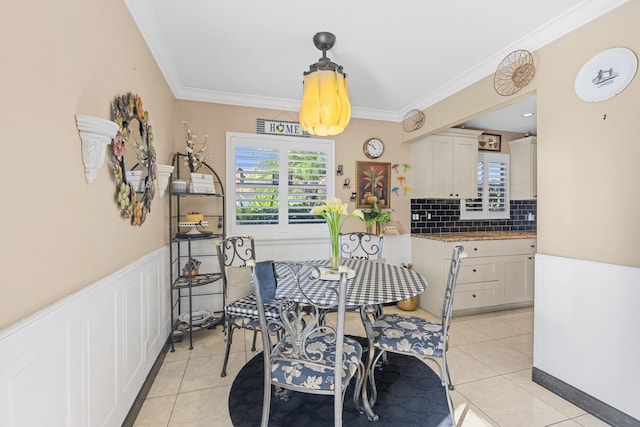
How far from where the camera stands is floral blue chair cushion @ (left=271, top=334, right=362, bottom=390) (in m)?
1.42

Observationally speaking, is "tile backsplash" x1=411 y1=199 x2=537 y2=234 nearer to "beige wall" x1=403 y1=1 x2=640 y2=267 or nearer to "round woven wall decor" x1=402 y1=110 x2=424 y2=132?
"round woven wall decor" x1=402 y1=110 x2=424 y2=132

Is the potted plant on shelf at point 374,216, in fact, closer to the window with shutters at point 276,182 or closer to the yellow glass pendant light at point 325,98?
the window with shutters at point 276,182

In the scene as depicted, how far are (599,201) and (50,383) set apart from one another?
2834mm

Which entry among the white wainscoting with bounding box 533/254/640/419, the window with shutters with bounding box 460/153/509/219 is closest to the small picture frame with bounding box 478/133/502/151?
the window with shutters with bounding box 460/153/509/219

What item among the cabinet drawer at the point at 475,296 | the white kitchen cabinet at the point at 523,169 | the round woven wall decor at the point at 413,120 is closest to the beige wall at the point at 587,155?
the round woven wall decor at the point at 413,120

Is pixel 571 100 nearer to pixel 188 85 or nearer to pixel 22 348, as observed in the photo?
pixel 22 348

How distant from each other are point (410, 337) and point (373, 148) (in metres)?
2.59

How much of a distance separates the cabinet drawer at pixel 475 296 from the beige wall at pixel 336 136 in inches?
40.2

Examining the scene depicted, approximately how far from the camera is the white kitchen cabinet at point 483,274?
3412 mm

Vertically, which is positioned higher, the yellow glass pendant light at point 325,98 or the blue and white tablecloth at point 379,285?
the yellow glass pendant light at point 325,98

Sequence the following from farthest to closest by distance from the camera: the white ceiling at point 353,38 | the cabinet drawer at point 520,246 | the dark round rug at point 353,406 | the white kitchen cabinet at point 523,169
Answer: the white kitchen cabinet at point 523,169 < the cabinet drawer at point 520,246 < the white ceiling at point 353,38 < the dark round rug at point 353,406

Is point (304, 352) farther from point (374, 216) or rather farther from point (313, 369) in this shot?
point (374, 216)

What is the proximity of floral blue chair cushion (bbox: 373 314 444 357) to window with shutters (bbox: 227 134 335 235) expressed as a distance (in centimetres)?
178

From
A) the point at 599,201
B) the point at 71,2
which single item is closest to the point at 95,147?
the point at 71,2
